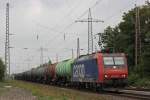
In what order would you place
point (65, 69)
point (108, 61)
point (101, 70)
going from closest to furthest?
point (101, 70)
point (108, 61)
point (65, 69)

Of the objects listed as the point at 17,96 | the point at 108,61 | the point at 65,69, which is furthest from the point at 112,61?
the point at 65,69

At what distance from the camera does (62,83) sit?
6066 cm

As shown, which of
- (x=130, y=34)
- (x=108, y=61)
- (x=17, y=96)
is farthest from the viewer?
(x=130, y=34)

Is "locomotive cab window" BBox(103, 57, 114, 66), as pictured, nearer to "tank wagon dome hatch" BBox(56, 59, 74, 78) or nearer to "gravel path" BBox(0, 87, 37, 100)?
"gravel path" BBox(0, 87, 37, 100)

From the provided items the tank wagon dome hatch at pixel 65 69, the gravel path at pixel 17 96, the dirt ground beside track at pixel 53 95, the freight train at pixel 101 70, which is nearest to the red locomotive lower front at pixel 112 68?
the freight train at pixel 101 70

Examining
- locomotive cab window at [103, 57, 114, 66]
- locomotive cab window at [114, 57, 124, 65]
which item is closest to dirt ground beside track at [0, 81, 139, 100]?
locomotive cab window at [103, 57, 114, 66]

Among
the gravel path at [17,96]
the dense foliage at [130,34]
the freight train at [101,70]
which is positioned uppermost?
the dense foliage at [130,34]

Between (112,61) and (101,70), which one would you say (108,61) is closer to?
(112,61)

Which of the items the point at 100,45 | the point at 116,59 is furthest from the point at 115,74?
the point at 100,45

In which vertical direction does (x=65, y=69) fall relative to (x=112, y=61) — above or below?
below

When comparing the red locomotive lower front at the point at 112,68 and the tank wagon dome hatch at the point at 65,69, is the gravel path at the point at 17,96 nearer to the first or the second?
the red locomotive lower front at the point at 112,68

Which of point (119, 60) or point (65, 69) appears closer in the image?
point (119, 60)

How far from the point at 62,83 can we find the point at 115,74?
2428 centimetres

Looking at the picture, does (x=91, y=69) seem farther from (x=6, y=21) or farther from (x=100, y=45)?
(x=100, y=45)
